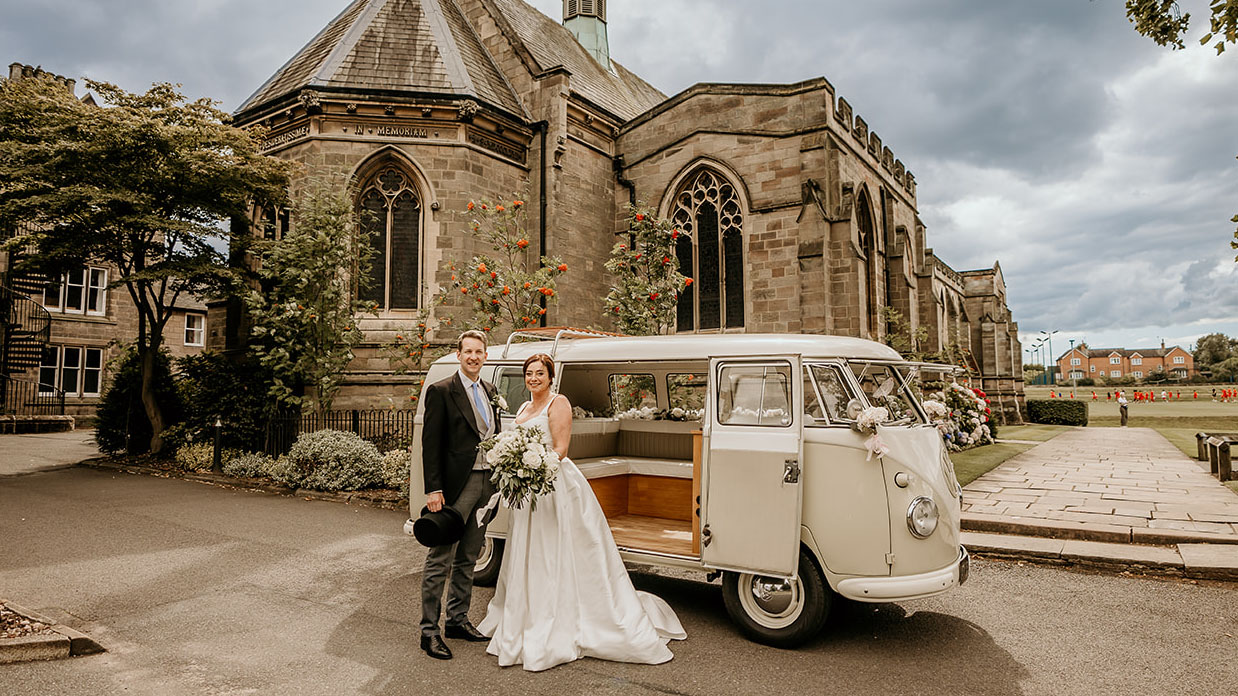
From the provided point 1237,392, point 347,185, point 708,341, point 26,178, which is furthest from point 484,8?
point 1237,392

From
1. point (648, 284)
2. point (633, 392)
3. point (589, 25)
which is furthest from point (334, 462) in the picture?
point (589, 25)

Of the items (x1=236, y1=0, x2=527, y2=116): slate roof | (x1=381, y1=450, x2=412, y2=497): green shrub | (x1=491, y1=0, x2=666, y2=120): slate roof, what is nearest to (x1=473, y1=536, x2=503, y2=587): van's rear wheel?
(x1=381, y1=450, x2=412, y2=497): green shrub

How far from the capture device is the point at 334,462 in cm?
1135

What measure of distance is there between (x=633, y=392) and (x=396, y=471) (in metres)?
4.89

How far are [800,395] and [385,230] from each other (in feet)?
43.2

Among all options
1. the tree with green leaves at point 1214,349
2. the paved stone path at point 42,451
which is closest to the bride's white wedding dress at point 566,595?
the paved stone path at point 42,451

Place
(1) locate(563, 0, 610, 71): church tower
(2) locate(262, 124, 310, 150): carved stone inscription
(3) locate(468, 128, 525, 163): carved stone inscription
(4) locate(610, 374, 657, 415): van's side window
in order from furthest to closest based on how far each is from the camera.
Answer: (1) locate(563, 0, 610, 71): church tower < (3) locate(468, 128, 525, 163): carved stone inscription < (2) locate(262, 124, 310, 150): carved stone inscription < (4) locate(610, 374, 657, 415): van's side window

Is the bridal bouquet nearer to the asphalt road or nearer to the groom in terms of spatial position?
the groom

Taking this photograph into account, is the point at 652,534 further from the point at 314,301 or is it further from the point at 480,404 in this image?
the point at 314,301

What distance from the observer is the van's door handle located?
185 inches

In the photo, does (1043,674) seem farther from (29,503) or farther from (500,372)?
(29,503)

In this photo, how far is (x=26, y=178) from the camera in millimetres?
12312

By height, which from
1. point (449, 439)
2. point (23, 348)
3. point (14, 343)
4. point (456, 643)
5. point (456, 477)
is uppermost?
point (14, 343)

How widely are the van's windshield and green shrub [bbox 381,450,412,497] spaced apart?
7.88 metres
